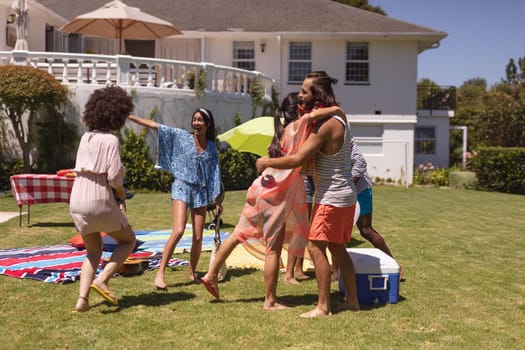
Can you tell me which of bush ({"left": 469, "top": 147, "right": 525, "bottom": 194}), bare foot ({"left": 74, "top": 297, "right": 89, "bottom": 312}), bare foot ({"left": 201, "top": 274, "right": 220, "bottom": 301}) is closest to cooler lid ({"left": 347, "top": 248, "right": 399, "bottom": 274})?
bare foot ({"left": 201, "top": 274, "right": 220, "bottom": 301})

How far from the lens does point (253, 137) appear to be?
26.7 ft

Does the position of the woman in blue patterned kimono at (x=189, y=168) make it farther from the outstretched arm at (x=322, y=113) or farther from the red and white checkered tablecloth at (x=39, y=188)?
the red and white checkered tablecloth at (x=39, y=188)

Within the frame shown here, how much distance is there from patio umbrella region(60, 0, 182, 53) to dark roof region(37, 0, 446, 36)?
4.57 m

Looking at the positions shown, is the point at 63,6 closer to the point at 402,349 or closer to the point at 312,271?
the point at 312,271

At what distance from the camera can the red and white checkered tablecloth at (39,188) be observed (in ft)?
38.9

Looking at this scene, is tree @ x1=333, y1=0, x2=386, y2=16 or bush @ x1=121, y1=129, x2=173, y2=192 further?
tree @ x1=333, y1=0, x2=386, y2=16

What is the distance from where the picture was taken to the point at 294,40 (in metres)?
26.4

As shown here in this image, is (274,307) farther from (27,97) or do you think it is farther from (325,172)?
(27,97)

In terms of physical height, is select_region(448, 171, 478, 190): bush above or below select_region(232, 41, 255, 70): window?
below

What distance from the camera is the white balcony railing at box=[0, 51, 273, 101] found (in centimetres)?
1889

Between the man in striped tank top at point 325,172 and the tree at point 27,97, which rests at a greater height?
the tree at point 27,97

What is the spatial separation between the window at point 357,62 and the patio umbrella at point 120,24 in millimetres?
7726

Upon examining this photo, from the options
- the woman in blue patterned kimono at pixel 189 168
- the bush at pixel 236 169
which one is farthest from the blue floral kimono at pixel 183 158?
the bush at pixel 236 169

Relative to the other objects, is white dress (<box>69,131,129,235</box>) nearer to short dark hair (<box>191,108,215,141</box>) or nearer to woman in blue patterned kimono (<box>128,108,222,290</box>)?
woman in blue patterned kimono (<box>128,108,222,290</box>)
